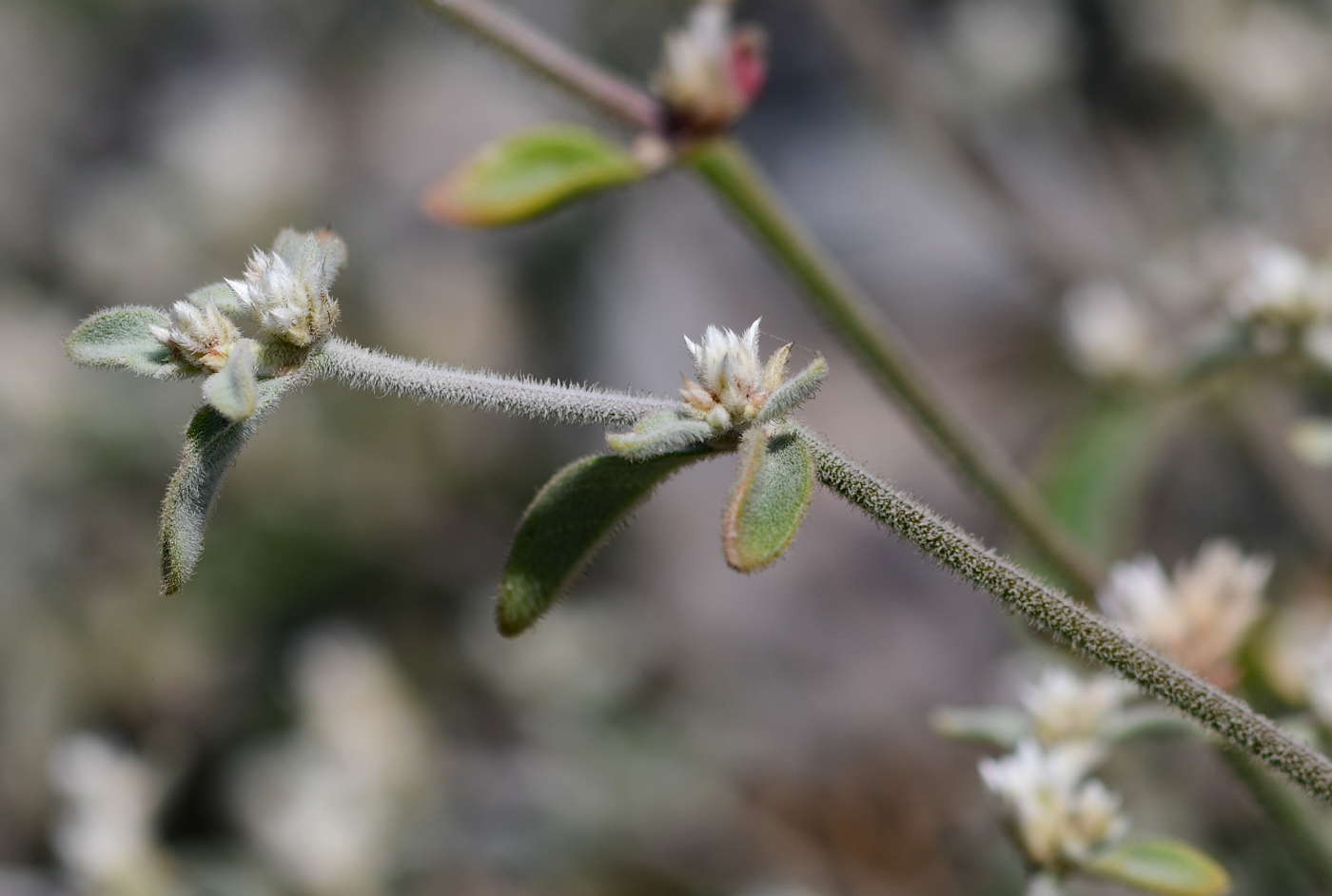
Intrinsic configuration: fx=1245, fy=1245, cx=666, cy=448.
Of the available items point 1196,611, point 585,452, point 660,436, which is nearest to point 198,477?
point 660,436

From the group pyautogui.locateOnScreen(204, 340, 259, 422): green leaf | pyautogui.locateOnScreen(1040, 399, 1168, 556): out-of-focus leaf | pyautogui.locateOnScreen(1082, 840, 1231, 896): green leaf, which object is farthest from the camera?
pyautogui.locateOnScreen(1040, 399, 1168, 556): out-of-focus leaf

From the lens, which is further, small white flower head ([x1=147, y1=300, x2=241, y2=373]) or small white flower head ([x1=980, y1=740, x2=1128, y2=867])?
small white flower head ([x1=980, y1=740, x2=1128, y2=867])

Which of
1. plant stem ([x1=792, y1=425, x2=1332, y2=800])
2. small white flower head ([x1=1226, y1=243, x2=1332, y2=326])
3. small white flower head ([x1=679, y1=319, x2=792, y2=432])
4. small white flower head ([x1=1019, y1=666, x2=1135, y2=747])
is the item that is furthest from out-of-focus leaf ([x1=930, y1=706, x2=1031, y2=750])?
small white flower head ([x1=1226, y1=243, x2=1332, y2=326])

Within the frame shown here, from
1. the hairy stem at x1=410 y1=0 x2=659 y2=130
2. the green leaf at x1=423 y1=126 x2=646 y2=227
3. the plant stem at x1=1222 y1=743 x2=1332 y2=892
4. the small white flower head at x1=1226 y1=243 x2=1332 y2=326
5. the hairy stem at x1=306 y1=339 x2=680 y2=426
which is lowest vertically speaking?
the hairy stem at x1=306 y1=339 x2=680 y2=426

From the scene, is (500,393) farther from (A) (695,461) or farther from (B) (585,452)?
(B) (585,452)

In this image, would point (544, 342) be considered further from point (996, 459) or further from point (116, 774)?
point (996, 459)

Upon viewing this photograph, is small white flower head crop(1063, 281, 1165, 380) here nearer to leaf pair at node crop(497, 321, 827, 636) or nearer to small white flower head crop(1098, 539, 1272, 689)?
small white flower head crop(1098, 539, 1272, 689)

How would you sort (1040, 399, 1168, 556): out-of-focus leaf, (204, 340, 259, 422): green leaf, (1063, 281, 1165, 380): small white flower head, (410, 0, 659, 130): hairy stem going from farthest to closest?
1. (1063, 281, 1165, 380): small white flower head
2. (1040, 399, 1168, 556): out-of-focus leaf
3. (410, 0, 659, 130): hairy stem
4. (204, 340, 259, 422): green leaf

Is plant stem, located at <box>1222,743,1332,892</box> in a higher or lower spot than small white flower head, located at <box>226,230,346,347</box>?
higher
